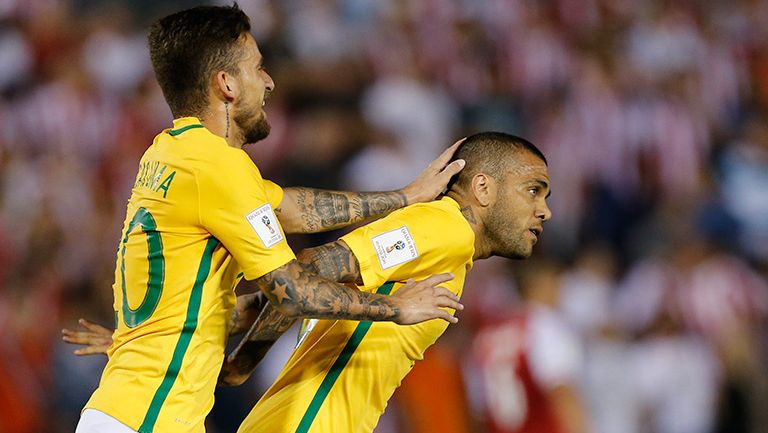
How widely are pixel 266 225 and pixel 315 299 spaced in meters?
0.26

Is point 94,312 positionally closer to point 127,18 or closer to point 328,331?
point 127,18

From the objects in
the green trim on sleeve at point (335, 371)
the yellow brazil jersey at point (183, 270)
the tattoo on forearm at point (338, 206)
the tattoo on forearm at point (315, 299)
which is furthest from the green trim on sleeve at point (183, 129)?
the green trim on sleeve at point (335, 371)

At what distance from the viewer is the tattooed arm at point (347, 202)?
4.11m

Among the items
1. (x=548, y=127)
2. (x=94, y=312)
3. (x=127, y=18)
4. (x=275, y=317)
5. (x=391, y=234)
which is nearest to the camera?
(x=391, y=234)

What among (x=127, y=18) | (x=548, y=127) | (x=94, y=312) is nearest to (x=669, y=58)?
(x=548, y=127)

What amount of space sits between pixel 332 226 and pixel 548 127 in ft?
20.1

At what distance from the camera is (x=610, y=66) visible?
10.6 m

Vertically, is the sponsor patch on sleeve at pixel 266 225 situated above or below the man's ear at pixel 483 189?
above

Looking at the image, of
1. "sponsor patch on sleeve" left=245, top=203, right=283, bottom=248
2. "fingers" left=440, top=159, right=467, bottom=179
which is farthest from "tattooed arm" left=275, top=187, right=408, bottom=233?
"sponsor patch on sleeve" left=245, top=203, right=283, bottom=248

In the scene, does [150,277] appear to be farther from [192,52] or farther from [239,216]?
[192,52]

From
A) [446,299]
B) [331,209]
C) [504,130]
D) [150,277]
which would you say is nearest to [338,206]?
[331,209]

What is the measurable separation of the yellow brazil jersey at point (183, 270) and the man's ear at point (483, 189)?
842 mm

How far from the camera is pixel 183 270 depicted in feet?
11.5

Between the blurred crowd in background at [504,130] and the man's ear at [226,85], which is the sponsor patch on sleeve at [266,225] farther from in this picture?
the blurred crowd in background at [504,130]
